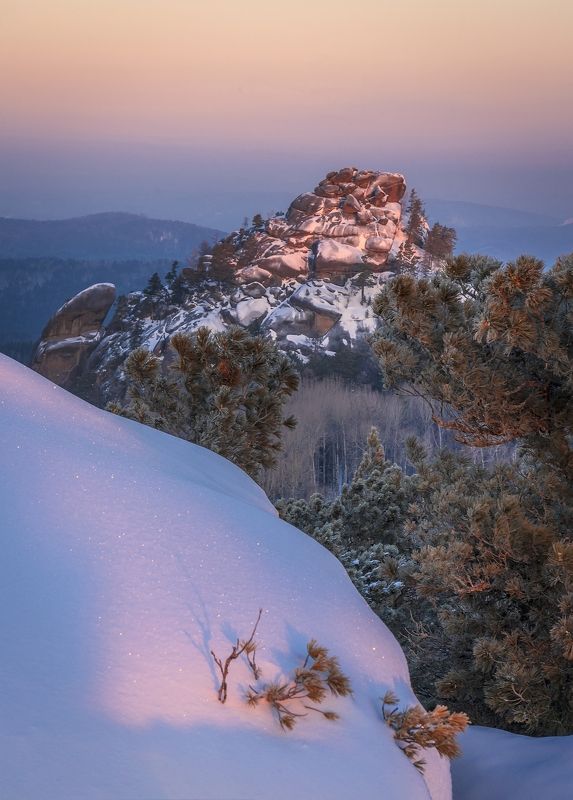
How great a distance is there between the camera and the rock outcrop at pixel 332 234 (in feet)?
244

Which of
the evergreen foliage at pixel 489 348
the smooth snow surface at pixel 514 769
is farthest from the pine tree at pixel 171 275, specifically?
the smooth snow surface at pixel 514 769

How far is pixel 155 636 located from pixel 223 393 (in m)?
5.80

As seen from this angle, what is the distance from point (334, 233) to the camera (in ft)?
249

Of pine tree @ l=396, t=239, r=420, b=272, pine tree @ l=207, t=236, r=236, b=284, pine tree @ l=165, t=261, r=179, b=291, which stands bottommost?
pine tree @ l=165, t=261, r=179, b=291

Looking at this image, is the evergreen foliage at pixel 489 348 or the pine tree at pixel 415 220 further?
the pine tree at pixel 415 220

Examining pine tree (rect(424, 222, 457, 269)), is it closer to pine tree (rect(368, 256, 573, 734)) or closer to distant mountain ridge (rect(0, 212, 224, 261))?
distant mountain ridge (rect(0, 212, 224, 261))

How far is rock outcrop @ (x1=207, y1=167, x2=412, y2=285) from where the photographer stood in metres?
74.3

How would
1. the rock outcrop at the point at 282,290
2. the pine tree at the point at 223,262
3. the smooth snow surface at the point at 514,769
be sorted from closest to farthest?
the smooth snow surface at the point at 514,769 < the rock outcrop at the point at 282,290 < the pine tree at the point at 223,262

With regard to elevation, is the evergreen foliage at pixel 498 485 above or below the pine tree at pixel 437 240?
below

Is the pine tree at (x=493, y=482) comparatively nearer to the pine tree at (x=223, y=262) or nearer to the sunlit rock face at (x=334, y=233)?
the pine tree at (x=223, y=262)

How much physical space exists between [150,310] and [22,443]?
70780mm

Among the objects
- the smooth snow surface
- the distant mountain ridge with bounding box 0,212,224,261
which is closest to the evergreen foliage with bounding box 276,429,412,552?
the smooth snow surface

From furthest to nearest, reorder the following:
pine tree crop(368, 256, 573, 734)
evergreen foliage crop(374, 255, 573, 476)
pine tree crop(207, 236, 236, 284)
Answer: pine tree crop(207, 236, 236, 284), pine tree crop(368, 256, 573, 734), evergreen foliage crop(374, 255, 573, 476)

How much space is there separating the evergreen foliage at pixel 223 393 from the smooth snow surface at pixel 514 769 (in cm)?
430
